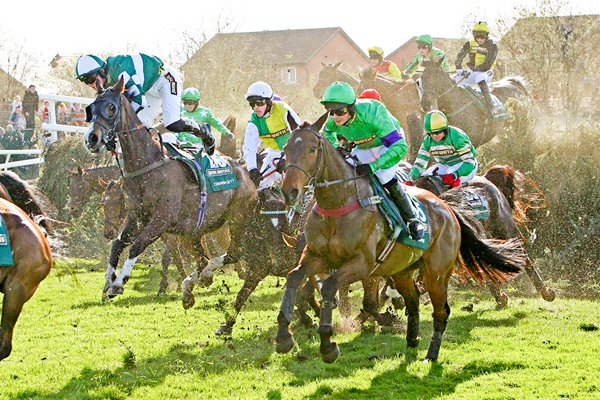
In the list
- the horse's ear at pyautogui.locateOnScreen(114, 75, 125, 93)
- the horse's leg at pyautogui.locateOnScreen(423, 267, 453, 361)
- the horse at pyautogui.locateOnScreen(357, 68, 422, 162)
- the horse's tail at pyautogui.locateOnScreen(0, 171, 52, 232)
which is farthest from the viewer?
the horse at pyautogui.locateOnScreen(357, 68, 422, 162)

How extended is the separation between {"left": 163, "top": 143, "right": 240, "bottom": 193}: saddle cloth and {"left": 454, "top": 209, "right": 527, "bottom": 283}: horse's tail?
9.22ft

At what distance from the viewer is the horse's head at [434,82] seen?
1415 centimetres

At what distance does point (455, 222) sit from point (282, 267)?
2343 mm

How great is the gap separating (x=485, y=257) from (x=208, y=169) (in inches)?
127

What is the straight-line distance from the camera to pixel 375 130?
7082 millimetres

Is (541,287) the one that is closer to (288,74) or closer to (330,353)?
(330,353)

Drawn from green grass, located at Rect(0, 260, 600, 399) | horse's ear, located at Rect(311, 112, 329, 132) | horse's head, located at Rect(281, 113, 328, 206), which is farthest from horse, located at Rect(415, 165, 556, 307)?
horse's head, located at Rect(281, 113, 328, 206)

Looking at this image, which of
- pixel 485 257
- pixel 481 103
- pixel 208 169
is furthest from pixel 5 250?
pixel 481 103

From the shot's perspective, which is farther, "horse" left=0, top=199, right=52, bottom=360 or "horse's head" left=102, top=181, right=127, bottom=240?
"horse's head" left=102, top=181, right=127, bottom=240

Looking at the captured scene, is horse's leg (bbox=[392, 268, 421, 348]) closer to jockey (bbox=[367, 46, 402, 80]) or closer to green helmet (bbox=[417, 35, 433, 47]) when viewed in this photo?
green helmet (bbox=[417, 35, 433, 47])

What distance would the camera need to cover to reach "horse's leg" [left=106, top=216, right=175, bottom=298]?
8.16m

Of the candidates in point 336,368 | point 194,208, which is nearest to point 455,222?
point 336,368

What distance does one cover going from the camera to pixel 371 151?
24.1 feet

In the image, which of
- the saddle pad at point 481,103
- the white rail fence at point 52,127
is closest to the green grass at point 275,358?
the saddle pad at point 481,103
